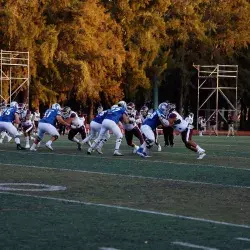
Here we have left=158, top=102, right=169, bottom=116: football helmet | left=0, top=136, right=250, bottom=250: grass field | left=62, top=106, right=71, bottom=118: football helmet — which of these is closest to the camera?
left=0, top=136, right=250, bottom=250: grass field

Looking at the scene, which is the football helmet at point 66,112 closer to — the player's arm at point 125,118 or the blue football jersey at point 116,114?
the blue football jersey at point 116,114

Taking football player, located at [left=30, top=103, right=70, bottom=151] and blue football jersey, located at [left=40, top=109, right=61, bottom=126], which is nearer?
football player, located at [left=30, top=103, right=70, bottom=151]

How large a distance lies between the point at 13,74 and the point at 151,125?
26787 millimetres

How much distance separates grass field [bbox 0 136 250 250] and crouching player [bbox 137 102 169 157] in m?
2.70

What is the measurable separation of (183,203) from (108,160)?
955 centimetres

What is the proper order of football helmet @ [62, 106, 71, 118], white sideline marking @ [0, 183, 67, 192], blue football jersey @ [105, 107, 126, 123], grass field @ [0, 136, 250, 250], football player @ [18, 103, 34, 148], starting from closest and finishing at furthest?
grass field @ [0, 136, 250, 250] < white sideline marking @ [0, 183, 67, 192] < blue football jersey @ [105, 107, 126, 123] < football helmet @ [62, 106, 71, 118] < football player @ [18, 103, 34, 148]

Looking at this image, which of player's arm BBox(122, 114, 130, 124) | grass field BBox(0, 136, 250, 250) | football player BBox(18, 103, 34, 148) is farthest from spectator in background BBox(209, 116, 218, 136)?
grass field BBox(0, 136, 250, 250)

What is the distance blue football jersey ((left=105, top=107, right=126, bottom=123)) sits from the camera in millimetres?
24953

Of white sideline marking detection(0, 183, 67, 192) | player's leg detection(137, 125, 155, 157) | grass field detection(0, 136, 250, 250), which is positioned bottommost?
grass field detection(0, 136, 250, 250)

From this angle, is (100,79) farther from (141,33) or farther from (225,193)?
(225,193)

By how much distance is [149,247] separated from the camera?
8586 mm

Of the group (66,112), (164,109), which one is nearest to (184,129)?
(164,109)

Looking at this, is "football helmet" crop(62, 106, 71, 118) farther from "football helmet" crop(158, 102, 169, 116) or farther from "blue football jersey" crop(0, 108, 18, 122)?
"football helmet" crop(158, 102, 169, 116)

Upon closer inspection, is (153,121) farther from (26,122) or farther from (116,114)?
(26,122)
